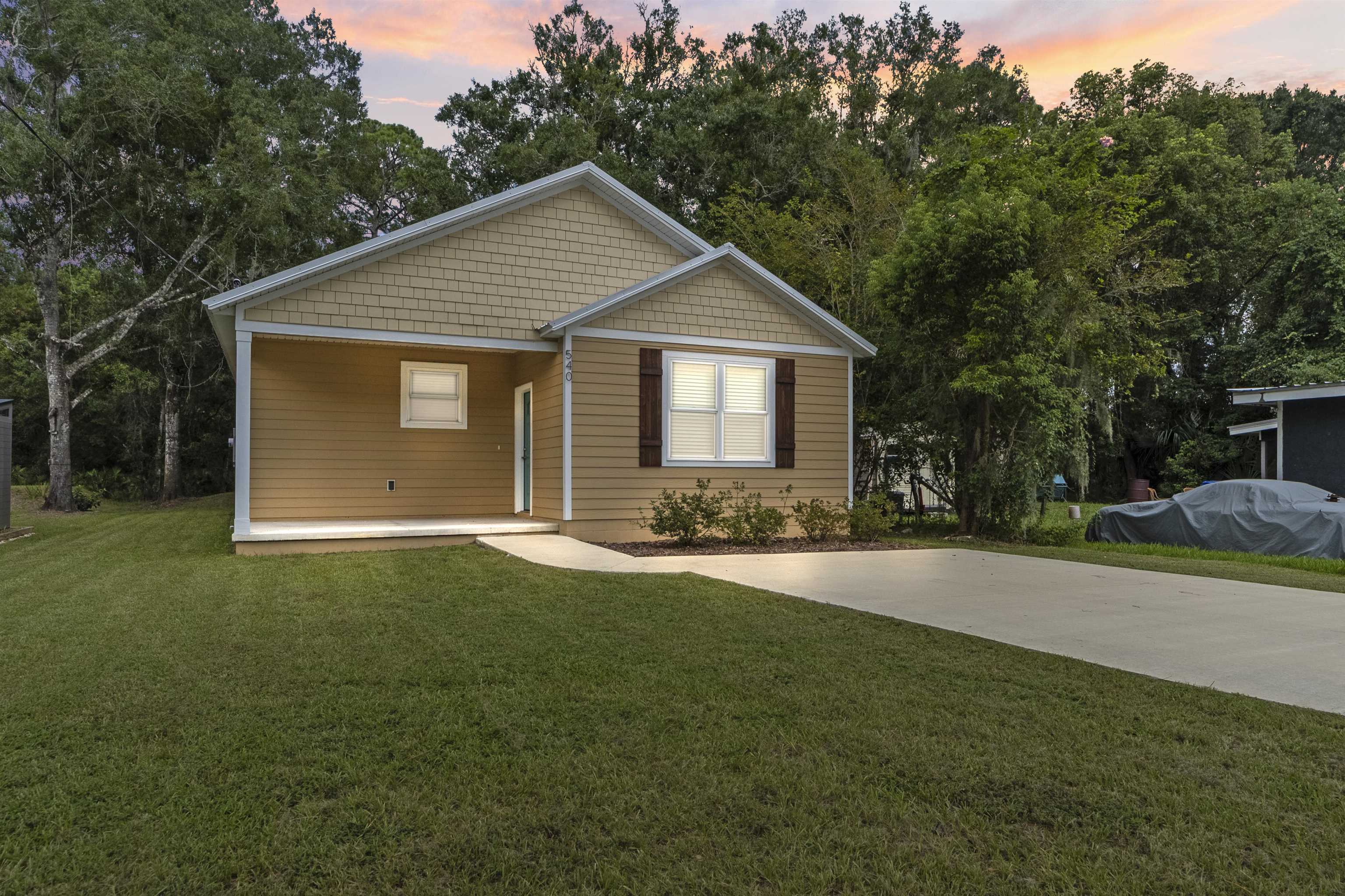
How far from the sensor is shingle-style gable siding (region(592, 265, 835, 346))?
10.5m

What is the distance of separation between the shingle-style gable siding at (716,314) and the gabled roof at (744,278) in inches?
3.1

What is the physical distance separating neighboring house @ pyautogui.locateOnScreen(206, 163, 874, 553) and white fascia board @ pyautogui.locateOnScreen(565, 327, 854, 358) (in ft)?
0.07

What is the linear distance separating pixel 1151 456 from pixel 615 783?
23631 mm

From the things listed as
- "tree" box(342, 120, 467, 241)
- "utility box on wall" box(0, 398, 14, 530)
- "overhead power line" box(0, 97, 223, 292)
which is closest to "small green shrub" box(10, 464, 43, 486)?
"overhead power line" box(0, 97, 223, 292)

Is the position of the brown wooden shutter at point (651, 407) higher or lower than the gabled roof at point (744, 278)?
lower

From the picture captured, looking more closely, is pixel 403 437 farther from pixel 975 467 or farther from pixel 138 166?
pixel 138 166

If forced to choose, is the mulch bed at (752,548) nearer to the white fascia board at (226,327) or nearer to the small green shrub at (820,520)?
the small green shrub at (820,520)

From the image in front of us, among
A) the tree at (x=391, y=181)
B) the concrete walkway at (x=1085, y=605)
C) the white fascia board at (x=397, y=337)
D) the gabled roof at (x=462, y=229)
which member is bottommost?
the concrete walkway at (x=1085, y=605)

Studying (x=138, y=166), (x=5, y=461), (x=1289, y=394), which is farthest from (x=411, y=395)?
(x=1289, y=394)

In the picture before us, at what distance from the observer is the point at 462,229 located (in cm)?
1067

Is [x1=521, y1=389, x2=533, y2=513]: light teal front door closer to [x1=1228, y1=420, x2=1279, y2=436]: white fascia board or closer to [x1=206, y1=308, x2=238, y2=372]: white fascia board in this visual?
[x1=206, y1=308, x2=238, y2=372]: white fascia board

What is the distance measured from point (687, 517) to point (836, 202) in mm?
9983

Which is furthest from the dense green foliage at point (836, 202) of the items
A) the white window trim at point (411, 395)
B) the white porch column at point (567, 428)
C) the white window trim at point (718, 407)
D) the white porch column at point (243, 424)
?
the white porch column at point (243, 424)

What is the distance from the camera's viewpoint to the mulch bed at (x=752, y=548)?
9.36 metres
